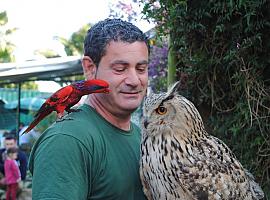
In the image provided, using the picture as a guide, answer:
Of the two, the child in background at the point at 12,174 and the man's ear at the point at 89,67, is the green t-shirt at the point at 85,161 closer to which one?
the man's ear at the point at 89,67

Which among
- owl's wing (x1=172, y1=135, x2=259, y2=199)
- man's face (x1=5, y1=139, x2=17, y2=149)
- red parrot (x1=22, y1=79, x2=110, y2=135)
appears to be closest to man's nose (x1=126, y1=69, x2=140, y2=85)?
red parrot (x1=22, y1=79, x2=110, y2=135)

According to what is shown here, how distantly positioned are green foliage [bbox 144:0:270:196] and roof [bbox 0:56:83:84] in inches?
231

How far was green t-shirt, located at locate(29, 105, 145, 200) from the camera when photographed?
1.94 meters

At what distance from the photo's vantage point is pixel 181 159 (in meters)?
2.32

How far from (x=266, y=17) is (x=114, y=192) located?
1.78 metres

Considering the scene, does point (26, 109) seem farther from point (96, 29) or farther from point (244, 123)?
point (96, 29)

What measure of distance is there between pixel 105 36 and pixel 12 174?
626 centimetres

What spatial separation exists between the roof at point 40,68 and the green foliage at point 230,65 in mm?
5859

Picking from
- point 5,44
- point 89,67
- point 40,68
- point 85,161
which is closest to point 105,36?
point 89,67

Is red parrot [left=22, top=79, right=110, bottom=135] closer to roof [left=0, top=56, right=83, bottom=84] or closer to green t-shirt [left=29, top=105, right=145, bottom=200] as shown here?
green t-shirt [left=29, top=105, right=145, bottom=200]

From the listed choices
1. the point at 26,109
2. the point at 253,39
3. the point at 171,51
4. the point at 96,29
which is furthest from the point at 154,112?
the point at 26,109

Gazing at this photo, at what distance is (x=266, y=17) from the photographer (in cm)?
333

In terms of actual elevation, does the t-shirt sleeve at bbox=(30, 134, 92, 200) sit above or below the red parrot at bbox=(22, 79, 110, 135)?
below

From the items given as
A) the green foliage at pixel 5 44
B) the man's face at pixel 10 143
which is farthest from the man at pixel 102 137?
the green foliage at pixel 5 44
